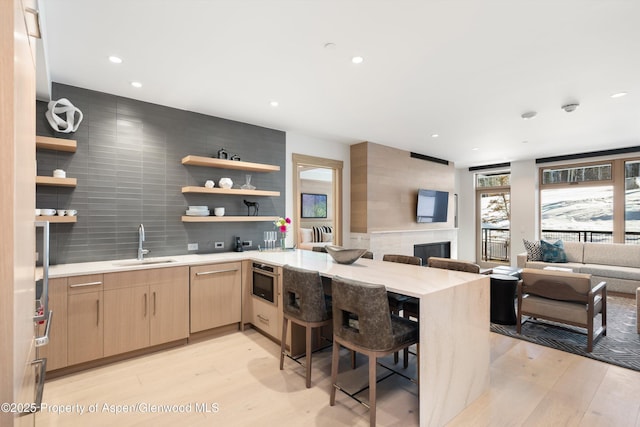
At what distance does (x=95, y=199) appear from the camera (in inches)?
129

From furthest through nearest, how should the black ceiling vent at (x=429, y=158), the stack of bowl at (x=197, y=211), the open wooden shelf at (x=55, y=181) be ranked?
the black ceiling vent at (x=429, y=158) < the stack of bowl at (x=197, y=211) < the open wooden shelf at (x=55, y=181)

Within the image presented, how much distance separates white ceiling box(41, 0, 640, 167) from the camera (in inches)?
81.0

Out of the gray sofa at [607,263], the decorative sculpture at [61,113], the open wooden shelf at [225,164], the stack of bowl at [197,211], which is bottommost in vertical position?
the gray sofa at [607,263]

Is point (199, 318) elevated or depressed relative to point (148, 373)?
elevated

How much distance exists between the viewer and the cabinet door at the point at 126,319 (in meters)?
2.82

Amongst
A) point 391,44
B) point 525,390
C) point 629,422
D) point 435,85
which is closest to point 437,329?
point 525,390

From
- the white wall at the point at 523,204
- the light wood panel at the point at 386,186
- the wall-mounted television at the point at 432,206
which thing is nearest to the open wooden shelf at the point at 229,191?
the light wood panel at the point at 386,186

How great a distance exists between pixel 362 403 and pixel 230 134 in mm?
3562

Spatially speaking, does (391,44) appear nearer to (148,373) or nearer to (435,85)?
(435,85)

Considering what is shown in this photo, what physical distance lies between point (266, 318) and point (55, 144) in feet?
8.71

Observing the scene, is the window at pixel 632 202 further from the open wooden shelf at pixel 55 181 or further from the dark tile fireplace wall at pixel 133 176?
the open wooden shelf at pixel 55 181

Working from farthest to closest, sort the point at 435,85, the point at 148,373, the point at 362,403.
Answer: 1. the point at 435,85
2. the point at 148,373
3. the point at 362,403

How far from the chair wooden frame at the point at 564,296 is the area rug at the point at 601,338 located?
0.10m

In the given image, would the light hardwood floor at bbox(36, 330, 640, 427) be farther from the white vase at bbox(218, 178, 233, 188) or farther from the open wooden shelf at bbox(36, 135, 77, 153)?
the open wooden shelf at bbox(36, 135, 77, 153)
